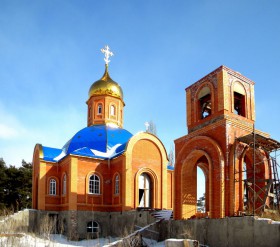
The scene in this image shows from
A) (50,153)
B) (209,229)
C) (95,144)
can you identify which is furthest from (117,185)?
(209,229)

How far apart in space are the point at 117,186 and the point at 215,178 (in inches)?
346

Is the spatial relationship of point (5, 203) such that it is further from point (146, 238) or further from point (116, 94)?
point (146, 238)

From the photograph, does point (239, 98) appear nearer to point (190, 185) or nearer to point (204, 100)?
point (204, 100)

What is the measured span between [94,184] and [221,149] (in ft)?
32.8

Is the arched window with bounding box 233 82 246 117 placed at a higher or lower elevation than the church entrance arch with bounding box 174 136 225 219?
higher

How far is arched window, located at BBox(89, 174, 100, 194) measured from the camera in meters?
19.5

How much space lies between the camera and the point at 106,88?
976 inches

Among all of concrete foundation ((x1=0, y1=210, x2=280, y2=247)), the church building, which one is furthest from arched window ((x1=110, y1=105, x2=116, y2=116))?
concrete foundation ((x1=0, y1=210, x2=280, y2=247))

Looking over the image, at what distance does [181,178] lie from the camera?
1334 centimetres

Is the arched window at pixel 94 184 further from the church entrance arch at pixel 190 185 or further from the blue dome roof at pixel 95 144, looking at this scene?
the church entrance arch at pixel 190 185

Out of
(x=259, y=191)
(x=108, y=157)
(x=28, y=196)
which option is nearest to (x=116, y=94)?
(x=108, y=157)

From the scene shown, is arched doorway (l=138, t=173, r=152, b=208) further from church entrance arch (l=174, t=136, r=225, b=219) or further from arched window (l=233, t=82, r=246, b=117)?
arched window (l=233, t=82, r=246, b=117)

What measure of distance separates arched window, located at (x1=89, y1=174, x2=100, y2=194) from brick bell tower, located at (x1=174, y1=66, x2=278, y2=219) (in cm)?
742

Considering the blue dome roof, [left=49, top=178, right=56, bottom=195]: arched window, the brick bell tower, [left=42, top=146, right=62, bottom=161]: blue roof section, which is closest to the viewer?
the brick bell tower
